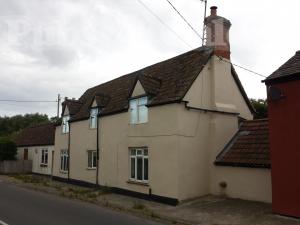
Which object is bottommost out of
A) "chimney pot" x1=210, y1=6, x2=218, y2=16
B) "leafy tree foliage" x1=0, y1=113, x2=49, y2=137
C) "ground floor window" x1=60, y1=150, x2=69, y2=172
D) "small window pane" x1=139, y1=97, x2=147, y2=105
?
"ground floor window" x1=60, y1=150, x2=69, y2=172

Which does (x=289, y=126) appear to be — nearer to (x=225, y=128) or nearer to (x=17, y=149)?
(x=225, y=128)

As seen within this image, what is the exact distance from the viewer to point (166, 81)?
1988 cm

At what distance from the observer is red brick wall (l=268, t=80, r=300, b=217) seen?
507 inches

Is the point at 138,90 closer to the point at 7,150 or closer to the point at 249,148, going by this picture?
the point at 249,148

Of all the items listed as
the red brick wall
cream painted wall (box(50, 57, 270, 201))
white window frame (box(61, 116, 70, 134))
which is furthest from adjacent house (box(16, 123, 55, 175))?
the red brick wall

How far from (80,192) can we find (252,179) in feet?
31.6

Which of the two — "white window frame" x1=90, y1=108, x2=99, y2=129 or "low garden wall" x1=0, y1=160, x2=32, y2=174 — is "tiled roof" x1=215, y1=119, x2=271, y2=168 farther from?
"low garden wall" x1=0, y1=160, x2=32, y2=174

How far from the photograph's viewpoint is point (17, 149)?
40594mm

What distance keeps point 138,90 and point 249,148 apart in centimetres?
643

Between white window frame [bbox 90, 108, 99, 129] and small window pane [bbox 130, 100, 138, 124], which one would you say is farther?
white window frame [bbox 90, 108, 99, 129]

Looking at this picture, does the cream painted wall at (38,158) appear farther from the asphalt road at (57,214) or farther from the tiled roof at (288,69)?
the tiled roof at (288,69)

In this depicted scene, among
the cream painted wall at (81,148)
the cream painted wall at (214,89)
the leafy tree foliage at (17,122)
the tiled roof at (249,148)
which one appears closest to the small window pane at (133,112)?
the cream painted wall at (214,89)

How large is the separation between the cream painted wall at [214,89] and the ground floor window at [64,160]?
44.9ft

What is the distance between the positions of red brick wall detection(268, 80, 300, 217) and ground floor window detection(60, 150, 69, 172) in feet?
59.3
